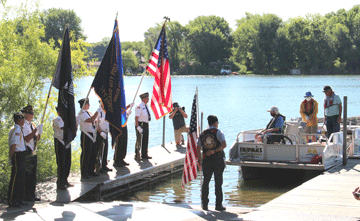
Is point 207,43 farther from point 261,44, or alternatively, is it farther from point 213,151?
point 213,151

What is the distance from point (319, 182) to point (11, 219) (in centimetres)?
695

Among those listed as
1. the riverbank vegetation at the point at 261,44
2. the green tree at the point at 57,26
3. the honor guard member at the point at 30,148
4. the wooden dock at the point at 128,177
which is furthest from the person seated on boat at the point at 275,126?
the riverbank vegetation at the point at 261,44

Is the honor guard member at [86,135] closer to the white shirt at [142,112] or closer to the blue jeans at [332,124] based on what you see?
the white shirt at [142,112]

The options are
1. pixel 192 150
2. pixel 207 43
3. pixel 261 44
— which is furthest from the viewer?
pixel 207 43

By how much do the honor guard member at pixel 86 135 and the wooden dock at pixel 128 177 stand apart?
361 mm

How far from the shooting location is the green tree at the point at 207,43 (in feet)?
429

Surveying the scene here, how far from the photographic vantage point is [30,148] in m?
9.73

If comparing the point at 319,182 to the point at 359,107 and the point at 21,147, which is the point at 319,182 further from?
the point at 359,107

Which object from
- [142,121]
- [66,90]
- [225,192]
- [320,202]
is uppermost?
[66,90]

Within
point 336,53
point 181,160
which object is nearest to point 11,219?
point 181,160

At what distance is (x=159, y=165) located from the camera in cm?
1439

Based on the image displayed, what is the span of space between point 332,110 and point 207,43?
387 feet

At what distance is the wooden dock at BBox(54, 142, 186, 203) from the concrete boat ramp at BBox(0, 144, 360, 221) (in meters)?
0.02

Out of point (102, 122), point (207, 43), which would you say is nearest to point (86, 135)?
point (102, 122)
